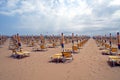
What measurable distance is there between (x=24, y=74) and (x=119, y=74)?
4.39 metres

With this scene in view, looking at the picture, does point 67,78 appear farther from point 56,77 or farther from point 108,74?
point 108,74

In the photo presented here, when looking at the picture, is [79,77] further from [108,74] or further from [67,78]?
[108,74]

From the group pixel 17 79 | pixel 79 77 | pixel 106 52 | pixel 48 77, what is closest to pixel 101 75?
pixel 79 77

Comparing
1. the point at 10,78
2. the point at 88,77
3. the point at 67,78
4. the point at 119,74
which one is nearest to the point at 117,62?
the point at 119,74

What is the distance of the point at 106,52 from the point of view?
1611 centimetres

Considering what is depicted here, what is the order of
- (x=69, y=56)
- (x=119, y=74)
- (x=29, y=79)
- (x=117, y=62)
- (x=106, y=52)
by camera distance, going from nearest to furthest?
(x=29, y=79)
(x=119, y=74)
(x=117, y=62)
(x=69, y=56)
(x=106, y=52)

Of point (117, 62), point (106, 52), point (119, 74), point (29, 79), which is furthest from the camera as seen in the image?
point (106, 52)

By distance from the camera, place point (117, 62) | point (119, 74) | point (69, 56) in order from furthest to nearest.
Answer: point (69, 56)
point (117, 62)
point (119, 74)

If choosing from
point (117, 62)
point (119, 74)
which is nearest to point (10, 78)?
point (119, 74)

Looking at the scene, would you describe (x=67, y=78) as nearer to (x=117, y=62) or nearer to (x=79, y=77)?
(x=79, y=77)

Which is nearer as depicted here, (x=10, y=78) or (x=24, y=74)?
(x=10, y=78)

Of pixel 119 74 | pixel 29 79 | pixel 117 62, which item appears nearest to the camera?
pixel 29 79

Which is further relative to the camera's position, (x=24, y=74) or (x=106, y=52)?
(x=106, y=52)

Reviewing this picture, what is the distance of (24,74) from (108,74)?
12.8 feet
